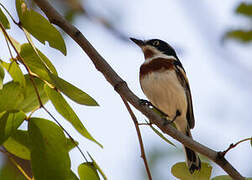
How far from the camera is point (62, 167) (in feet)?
5.99

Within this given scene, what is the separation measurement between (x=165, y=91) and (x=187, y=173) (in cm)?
204

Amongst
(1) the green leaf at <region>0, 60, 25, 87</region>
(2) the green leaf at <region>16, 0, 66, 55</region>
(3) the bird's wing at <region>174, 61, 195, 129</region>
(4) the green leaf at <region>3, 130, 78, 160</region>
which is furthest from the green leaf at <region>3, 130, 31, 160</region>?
(3) the bird's wing at <region>174, 61, 195, 129</region>

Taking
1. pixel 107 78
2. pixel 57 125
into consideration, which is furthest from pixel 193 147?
pixel 57 125

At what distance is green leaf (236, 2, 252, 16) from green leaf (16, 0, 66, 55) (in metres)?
1.58

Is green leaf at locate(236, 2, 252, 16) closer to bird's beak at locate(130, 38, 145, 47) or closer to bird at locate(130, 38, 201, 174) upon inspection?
bird at locate(130, 38, 201, 174)

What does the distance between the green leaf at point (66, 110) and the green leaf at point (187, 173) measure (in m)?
0.58

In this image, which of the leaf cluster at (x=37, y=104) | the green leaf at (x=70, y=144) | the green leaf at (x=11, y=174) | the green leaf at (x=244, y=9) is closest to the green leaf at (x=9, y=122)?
the leaf cluster at (x=37, y=104)

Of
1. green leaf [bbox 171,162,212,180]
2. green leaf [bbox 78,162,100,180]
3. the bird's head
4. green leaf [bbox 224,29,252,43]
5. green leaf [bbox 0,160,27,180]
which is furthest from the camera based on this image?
the bird's head

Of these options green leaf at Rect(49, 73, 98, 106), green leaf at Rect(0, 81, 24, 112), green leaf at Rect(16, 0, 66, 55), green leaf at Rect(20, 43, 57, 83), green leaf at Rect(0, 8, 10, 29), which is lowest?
green leaf at Rect(0, 81, 24, 112)

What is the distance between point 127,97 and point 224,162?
2.07 ft

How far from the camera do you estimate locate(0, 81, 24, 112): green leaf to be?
2049 millimetres

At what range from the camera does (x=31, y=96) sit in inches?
85.0

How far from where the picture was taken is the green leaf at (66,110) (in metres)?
1.96

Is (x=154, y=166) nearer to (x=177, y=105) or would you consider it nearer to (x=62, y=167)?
(x=177, y=105)
